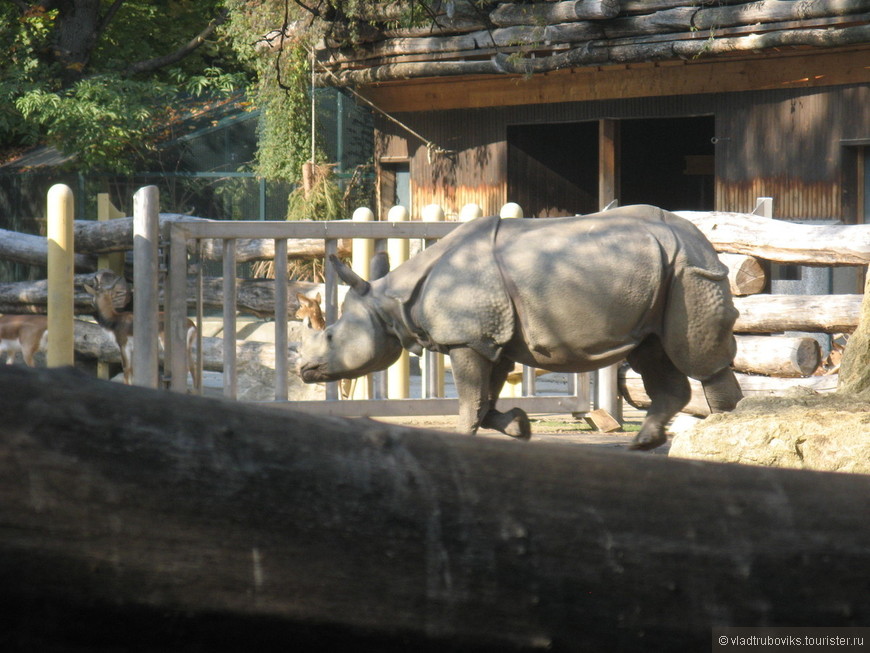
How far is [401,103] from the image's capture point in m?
14.6

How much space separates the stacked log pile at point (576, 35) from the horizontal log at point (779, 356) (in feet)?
9.73

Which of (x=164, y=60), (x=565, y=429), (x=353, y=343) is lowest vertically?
(x=565, y=429)

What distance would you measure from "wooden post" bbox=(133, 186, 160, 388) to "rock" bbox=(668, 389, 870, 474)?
12.4 feet

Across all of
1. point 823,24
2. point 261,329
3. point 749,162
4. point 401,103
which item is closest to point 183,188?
point 401,103

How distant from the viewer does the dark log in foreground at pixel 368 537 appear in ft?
4.95

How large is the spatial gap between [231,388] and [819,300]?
379 cm

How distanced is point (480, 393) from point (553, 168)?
35.5 ft

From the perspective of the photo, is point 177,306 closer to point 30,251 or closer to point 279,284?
point 279,284

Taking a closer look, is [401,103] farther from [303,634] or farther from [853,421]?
[303,634]

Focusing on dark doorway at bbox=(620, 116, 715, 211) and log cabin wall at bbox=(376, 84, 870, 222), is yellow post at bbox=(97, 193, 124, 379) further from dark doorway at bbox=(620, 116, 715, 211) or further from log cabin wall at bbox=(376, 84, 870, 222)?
dark doorway at bbox=(620, 116, 715, 211)

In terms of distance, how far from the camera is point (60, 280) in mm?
7148

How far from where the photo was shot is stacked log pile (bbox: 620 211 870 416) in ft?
24.8

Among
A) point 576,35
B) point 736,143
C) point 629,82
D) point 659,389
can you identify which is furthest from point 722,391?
point 629,82

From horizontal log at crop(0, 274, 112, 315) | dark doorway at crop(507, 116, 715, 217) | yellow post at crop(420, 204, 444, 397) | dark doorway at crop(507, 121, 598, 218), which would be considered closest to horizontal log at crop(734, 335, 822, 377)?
yellow post at crop(420, 204, 444, 397)
